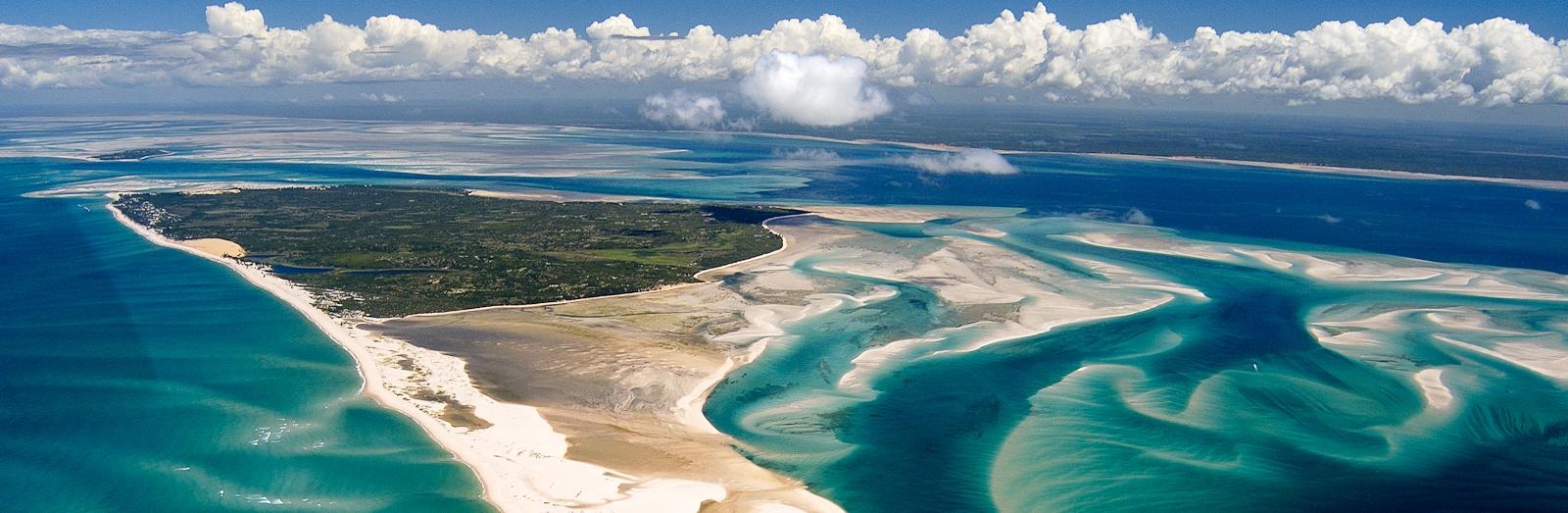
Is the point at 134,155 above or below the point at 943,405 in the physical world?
above

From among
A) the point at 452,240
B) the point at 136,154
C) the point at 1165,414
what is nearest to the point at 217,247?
the point at 452,240

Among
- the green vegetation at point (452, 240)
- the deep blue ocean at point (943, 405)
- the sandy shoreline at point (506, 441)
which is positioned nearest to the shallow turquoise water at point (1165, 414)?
the deep blue ocean at point (943, 405)

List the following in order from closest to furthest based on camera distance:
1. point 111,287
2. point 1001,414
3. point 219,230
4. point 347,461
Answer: point 347,461
point 1001,414
point 111,287
point 219,230

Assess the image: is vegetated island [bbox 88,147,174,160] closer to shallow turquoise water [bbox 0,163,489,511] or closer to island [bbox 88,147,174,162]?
island [bbox 88,147,174,162]

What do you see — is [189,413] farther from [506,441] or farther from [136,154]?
[136,154]

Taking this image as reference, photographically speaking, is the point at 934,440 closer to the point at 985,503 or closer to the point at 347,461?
the point at 985,503

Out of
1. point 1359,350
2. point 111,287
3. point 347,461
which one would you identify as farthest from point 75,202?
point 1359,350

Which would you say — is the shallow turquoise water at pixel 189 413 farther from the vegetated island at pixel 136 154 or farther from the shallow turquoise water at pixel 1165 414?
the vegetated island at pixel 136 154
